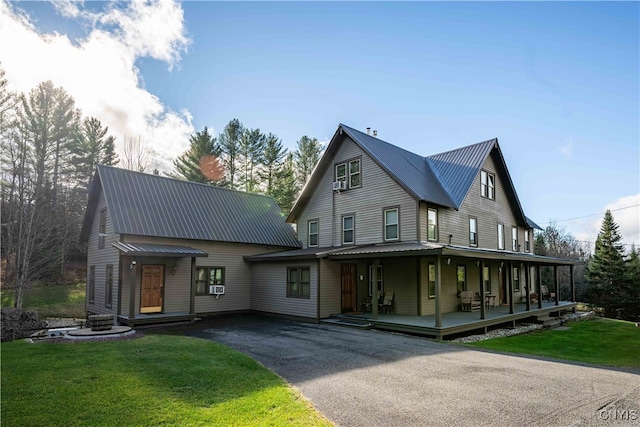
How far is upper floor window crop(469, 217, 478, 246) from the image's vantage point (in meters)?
18.5

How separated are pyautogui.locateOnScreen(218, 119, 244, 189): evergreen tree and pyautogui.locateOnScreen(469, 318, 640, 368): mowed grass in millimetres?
29651

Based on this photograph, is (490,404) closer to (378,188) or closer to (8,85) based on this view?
(378,188)

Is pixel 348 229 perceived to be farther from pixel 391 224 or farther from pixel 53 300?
pixel 53 300

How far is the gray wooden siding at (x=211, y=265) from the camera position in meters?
16.1

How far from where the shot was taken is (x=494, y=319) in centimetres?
1458

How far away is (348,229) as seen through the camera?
1812 cm

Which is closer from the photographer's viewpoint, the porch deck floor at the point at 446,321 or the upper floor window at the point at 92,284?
the porch deck floor at the point at 446,321

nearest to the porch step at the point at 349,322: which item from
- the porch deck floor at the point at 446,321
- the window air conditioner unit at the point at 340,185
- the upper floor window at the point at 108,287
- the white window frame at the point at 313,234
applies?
the porch deck floor at the point at 446,321

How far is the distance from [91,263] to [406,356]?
16.2m

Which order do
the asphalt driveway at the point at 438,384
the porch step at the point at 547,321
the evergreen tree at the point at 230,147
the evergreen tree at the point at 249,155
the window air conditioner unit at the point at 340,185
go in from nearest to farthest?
the asphalt driveway at the point at 438,384 < the porch step at the point at 547,321 < the window air conditioner unit at the point at 340,185 < the evergreen tree at the point at 230,147 < the evergreen tree at the point at 249,155

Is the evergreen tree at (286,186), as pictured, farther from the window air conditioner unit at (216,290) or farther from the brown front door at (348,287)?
the brown front door at (348,287)

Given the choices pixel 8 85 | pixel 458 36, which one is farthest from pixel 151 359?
pixel 8 85

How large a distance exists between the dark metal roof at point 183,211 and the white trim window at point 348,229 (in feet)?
11.8

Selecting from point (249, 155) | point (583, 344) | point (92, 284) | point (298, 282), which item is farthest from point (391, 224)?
point (249, 155)
